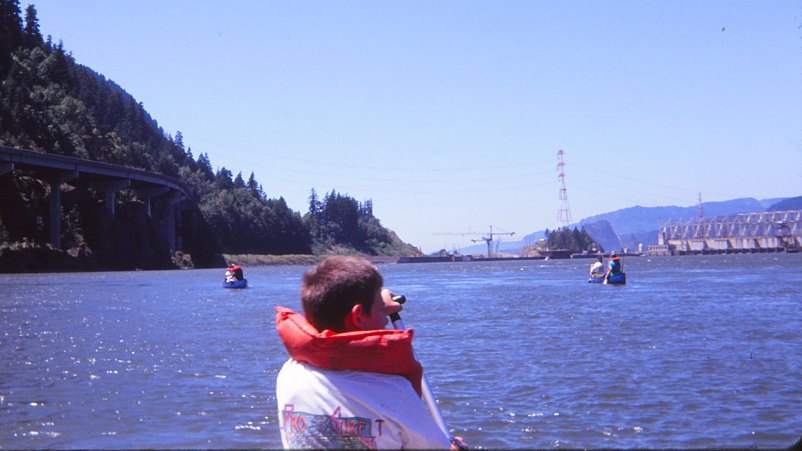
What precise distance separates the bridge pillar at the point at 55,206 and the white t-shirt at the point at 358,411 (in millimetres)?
108813

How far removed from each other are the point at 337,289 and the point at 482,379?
12.3 metres

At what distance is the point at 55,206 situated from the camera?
106562 millimetres

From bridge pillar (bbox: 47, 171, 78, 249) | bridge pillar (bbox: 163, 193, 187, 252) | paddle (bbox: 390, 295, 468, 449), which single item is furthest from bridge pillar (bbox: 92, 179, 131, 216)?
paddle (bbox: 390, 295, 468, 449)

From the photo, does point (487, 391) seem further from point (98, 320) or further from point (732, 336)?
point (98, 320)

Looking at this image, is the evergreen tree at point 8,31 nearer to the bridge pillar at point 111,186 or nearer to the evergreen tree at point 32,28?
the evergreen tree at point 32,28

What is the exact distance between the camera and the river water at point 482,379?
11.8 m

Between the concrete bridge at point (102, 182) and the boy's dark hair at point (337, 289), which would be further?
the concrete bridge at point (102, 182)

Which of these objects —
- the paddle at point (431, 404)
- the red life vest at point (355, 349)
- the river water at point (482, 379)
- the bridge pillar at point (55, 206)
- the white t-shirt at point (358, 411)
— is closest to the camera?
the red life vest at point (355, 349)

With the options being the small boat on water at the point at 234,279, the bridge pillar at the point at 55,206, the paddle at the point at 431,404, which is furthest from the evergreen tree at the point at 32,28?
the paddle at the point at 431,404

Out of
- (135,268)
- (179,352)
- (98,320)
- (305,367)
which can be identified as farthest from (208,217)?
(305,367)

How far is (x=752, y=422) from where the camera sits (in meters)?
12.5

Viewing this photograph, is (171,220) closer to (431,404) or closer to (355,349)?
(431,404)

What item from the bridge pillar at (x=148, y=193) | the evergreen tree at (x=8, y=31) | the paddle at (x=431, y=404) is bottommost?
the paddle at (x=431, y=404)

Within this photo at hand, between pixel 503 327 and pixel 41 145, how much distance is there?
107994 millimetres
